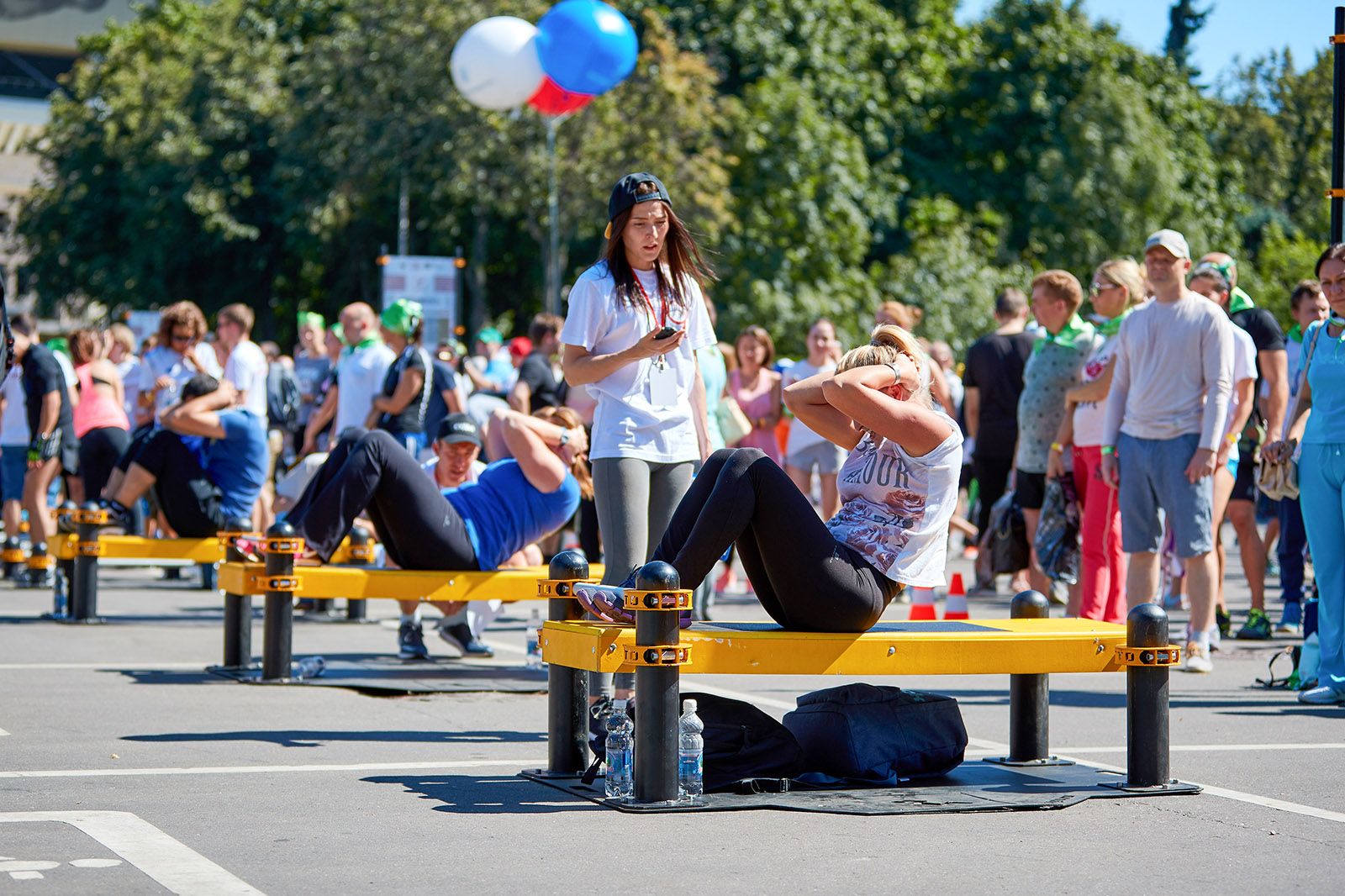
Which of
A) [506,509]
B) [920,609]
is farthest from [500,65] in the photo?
[506,509]

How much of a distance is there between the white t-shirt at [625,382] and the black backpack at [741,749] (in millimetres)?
1286

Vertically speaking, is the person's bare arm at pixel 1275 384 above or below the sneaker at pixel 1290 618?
above

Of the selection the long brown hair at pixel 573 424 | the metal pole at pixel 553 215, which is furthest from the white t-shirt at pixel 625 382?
the metal pole at pixel 553 215

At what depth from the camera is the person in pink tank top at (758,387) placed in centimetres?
1501

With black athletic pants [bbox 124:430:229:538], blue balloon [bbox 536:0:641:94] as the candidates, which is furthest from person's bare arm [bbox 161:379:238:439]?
blue balloon [bbox 536:0:641:94]

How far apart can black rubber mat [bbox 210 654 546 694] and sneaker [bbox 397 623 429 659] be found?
6 cm

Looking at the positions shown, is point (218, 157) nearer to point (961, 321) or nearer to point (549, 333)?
point (961, 321)

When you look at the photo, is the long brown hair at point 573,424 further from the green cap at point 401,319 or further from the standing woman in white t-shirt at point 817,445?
the standing woman in white t-shirt at point 817,445

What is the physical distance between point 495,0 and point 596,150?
391 centimetres

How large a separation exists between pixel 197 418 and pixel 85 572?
3.92ft

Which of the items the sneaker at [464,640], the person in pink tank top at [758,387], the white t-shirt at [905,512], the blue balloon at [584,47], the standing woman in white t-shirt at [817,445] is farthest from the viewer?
the blue balloon at [584,47]

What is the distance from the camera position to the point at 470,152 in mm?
36750

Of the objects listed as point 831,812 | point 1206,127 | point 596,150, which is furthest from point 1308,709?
point 1206,127

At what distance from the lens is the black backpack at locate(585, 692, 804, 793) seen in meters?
6.11
